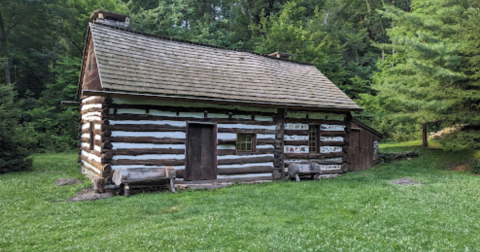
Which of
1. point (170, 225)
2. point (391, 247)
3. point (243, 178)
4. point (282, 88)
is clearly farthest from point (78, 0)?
point (391, 247)

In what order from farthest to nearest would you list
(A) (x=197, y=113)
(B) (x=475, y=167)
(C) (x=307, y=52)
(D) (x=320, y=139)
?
1. (C) (x=307, y=52)
2. (B) (x=475, y=167)
3. (D) (x=320, y=139)
4. (A) (x=197, y=113)

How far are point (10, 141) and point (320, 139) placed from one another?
13514mm

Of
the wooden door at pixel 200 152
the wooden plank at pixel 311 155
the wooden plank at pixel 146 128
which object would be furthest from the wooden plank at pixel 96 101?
the wooden plank at pixel 311 155

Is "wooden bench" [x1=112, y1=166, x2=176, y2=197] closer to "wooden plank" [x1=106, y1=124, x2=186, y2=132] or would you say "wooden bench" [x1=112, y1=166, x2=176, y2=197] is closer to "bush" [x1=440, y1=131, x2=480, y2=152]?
"wooden plank" [x1=106, y1=124, x2=186, y2=132]

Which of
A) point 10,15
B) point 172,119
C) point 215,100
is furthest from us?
point 10,15

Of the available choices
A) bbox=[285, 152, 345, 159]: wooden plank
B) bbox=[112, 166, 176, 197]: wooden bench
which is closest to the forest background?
bbox=[285, 152, 345, 159]: wooden plank

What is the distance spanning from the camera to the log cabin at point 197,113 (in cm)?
1021

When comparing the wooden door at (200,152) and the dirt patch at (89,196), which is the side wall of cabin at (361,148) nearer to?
the wooden door at (200,152)

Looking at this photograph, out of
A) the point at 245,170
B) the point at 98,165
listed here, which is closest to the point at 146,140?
the point at 98,165

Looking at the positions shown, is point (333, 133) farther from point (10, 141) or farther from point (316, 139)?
point (10, 141)

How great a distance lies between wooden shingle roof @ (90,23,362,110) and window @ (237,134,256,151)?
1.49 metres

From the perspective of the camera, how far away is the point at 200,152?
11.6 meters

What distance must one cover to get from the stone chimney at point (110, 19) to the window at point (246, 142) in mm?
6872

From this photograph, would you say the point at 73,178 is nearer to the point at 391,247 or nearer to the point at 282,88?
the point at 282,88
